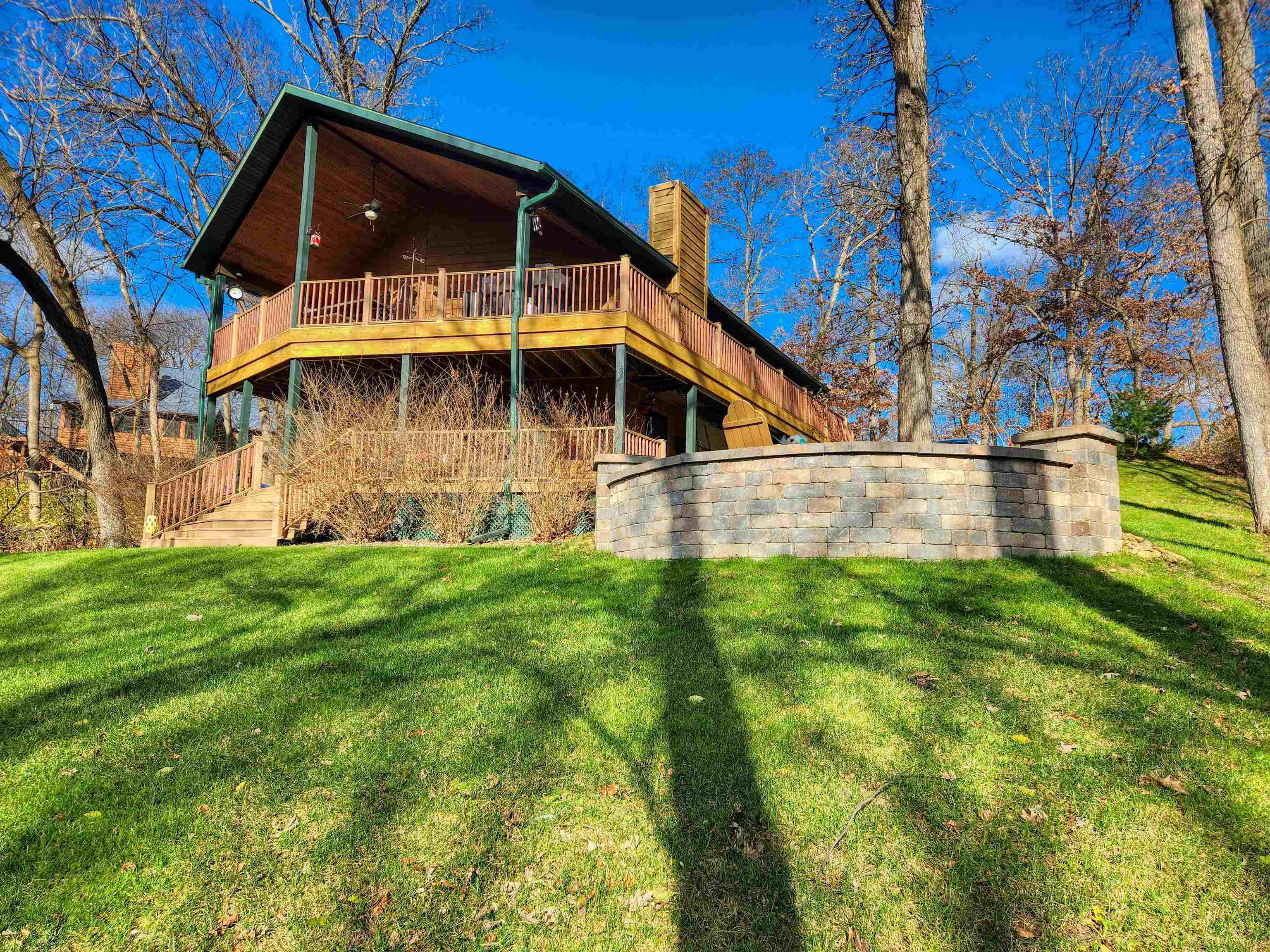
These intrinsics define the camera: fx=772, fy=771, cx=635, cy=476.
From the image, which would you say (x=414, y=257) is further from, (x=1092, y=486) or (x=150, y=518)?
(x=1092, y=486)

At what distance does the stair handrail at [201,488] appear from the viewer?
11.2 meters

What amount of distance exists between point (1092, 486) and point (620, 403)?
6229mm

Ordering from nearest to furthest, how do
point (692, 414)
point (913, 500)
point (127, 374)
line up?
point (913, 500)
point (692, 414)
point (127, 374)

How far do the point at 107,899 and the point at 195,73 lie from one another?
2271 cm

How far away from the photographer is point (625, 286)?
11.6 m

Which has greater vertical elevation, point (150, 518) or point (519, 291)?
point (519, 291)

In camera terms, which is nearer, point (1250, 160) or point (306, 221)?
point (1250, 160)

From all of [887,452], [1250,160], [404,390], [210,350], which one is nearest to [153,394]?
[210,350]

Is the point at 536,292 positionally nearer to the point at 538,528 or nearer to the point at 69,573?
the point at 538,528

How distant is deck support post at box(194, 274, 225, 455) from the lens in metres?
14.6

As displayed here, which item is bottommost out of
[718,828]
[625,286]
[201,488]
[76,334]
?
[718,828]

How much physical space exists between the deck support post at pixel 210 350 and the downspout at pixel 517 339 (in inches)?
246

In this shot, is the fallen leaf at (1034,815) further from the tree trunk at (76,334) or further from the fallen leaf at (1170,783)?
the tree trunk at (76,334)

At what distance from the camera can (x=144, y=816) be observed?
10.7ft
